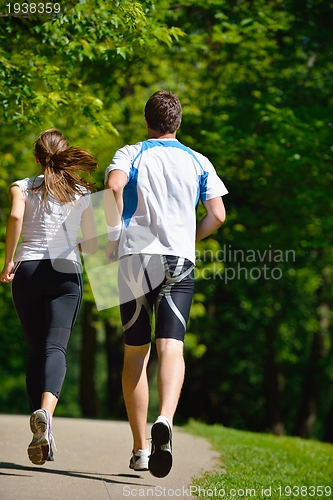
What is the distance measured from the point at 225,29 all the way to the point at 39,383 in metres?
8.45

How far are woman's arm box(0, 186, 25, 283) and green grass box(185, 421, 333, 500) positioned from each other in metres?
1.79

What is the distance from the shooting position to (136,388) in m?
4.39

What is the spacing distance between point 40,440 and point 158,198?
5.08 feet

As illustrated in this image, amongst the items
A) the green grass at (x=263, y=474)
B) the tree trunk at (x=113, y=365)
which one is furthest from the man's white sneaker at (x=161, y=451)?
the tree trunk at (x=113, y=365)

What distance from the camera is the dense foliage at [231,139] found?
284 inches

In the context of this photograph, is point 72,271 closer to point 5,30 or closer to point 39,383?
point 39,383

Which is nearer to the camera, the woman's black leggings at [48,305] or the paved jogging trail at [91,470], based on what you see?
the paved jogging trail at [91,470]

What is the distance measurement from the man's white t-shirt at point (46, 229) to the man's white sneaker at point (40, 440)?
1010 millimetres

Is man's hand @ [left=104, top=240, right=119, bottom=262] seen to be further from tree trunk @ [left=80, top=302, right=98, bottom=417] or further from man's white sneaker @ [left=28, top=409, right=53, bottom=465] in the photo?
tree trunk @ [left=80, top=302, right=98, bottom=417]

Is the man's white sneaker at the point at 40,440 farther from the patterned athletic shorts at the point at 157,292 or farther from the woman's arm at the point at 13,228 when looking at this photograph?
the woman's arm at the point at 13,228

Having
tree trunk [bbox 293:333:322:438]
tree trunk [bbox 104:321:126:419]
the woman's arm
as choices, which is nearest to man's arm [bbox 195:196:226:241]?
the woman's arm

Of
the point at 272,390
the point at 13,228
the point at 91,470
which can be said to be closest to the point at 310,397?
the point at 272,390

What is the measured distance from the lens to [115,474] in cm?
474

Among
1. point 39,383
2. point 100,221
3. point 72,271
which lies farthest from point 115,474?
point 100,221
